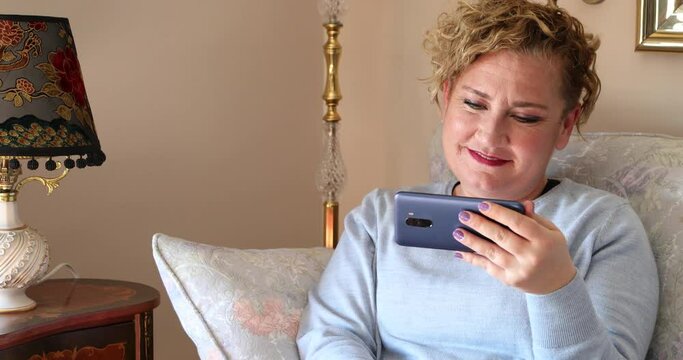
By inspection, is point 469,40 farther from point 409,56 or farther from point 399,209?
point 409,56

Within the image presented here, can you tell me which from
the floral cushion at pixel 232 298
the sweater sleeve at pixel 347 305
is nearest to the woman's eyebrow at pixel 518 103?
the sweater sleeve at pixel 347 305

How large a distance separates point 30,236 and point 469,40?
89 cm

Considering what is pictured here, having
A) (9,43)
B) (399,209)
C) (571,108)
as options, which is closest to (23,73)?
(9,43)

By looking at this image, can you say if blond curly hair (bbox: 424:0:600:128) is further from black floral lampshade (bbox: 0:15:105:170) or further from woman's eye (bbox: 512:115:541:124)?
black floral lampshade (bbox: 0:15:105:170)

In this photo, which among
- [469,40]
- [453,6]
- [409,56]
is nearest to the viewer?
[469,40]

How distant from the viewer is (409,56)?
255 cm

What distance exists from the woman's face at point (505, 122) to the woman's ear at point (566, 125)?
1 cm

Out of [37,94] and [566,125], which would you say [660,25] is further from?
[37,94]

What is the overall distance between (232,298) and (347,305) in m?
0.19

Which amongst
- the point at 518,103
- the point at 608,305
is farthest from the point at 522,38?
the point at 608,305

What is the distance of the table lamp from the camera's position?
1594mm

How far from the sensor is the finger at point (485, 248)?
42.3 inches

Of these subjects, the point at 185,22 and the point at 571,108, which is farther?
the point at 185,22

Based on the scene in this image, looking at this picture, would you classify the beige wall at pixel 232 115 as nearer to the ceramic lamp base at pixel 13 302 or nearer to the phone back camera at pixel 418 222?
the ceramic lamp base at pixel 13 302
